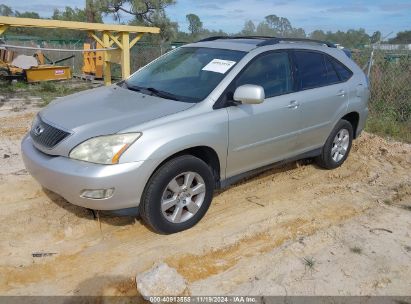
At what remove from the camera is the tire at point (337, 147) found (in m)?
5.37

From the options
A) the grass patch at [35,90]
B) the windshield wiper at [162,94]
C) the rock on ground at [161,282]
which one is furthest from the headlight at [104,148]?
the grass patch at [35,90]

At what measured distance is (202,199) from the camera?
12.8ft

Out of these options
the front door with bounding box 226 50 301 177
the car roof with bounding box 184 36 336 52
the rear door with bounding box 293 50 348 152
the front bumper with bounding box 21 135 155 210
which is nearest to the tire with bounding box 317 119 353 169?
the rear door with bounding box 293 50 348 152

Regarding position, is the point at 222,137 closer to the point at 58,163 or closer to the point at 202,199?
the point at 202,199

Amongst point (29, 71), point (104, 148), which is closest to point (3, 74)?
point (29, 71)

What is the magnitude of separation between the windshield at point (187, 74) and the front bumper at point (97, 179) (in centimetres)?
97

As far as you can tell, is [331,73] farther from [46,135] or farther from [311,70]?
[46,135]

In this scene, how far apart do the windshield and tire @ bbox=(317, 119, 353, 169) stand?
6.22 feet

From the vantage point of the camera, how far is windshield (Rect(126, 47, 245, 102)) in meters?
4.01

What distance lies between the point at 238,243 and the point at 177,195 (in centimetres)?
71

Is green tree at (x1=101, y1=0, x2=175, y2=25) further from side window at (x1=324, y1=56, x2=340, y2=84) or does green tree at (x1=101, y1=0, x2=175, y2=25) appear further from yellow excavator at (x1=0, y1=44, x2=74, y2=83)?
side window at (x1=324, y1=56, x2=340, y2=84)

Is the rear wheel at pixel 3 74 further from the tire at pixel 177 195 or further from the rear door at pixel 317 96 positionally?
the tire at pixel 177 195

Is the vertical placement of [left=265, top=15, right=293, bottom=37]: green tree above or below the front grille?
above

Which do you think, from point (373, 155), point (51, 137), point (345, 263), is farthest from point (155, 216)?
point (373, 155)
